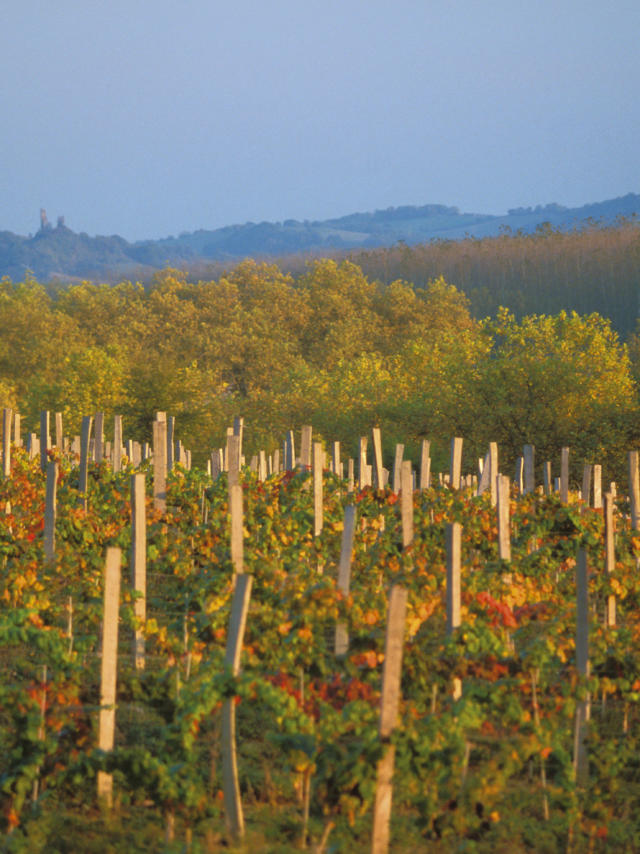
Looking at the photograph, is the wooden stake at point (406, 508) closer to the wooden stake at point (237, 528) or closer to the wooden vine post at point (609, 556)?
the wooden vine post at point (609, 556)

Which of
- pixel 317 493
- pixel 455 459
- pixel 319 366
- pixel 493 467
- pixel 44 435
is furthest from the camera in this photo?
pixel 319 366

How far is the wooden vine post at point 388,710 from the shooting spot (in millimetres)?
6551

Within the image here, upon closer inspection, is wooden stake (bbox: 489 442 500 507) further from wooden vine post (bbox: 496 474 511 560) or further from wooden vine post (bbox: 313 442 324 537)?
wooden vine post (bbox: 496 474 511 560)

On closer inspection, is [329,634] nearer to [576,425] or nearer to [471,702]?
[471,702]

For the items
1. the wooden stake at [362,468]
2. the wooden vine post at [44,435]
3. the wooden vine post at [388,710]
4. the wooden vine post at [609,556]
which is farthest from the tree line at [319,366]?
the wooden vine post at [388,710]

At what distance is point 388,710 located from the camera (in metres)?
6.59

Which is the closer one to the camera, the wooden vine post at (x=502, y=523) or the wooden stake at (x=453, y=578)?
the wooden stake at (x=453, y=578)

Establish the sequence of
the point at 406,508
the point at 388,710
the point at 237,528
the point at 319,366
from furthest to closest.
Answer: the point at 319,366 → the point at 406,508 → the point at 237,528 → the point at 388,710

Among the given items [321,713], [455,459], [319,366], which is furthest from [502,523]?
[319,366]

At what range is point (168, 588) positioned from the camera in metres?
12.1

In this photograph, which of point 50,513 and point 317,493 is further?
point 317,493

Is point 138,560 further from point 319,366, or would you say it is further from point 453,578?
point 319,366

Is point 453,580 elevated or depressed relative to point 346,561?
elevated

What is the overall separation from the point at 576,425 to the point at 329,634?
75.8ft
